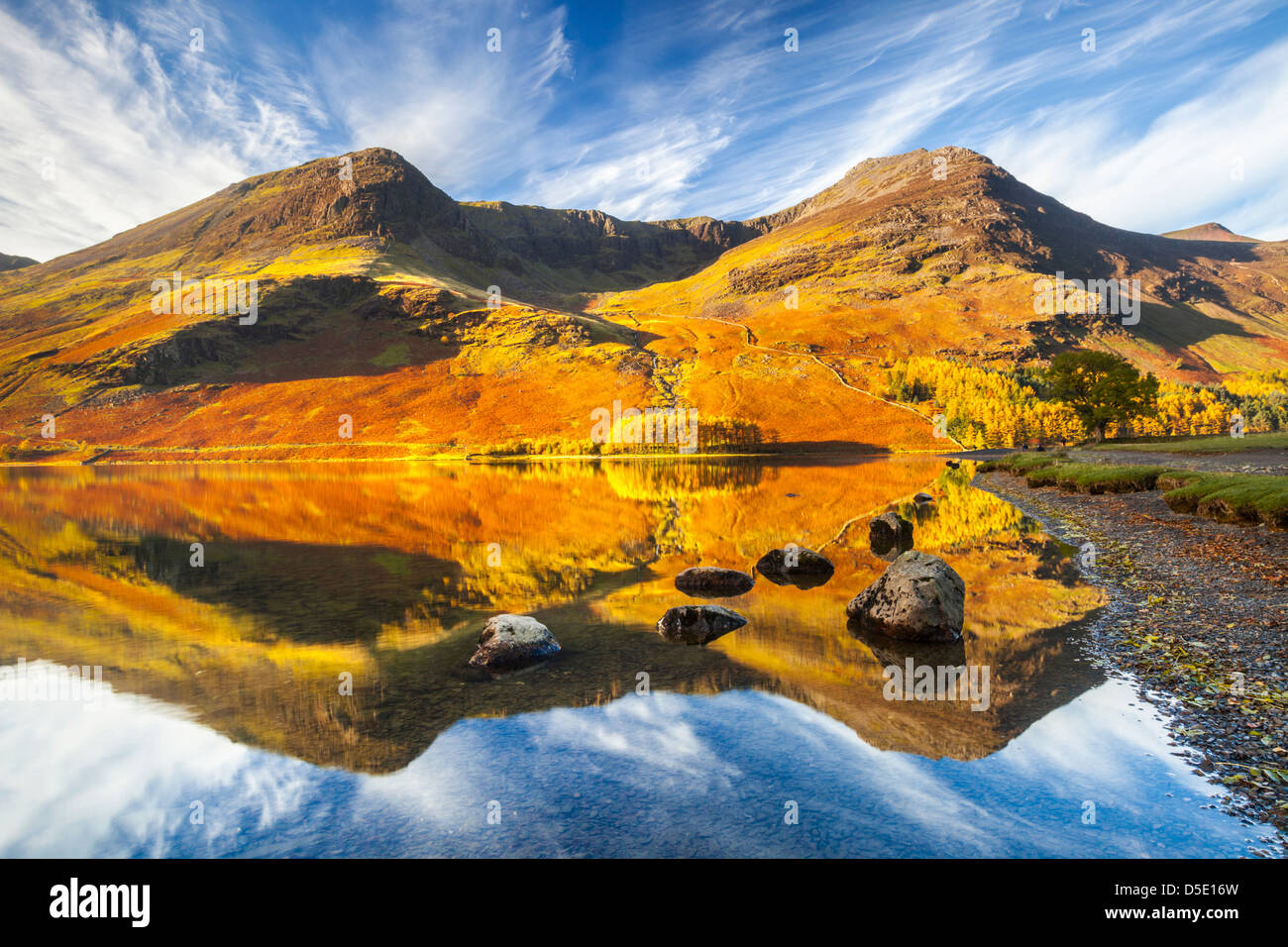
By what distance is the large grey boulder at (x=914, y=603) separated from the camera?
13.7 m

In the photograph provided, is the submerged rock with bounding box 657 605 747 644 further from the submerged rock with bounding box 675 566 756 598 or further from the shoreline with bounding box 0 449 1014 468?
the shoreline with bounding box 0 449 1014 468

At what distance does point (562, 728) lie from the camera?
983 centimetres

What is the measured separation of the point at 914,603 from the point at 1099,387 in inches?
3562

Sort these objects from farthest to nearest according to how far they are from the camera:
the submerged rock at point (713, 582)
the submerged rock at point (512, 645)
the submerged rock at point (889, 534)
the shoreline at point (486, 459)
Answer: the shoreline at point (486, 459) → the submerged rock at point (889, 534) → the submerged rock at point (713, 582) → the submerged rock at point (512, 645)

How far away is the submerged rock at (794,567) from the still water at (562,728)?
4.08 feet

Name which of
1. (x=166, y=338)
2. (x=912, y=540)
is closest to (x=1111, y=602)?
(x=912, y=540)

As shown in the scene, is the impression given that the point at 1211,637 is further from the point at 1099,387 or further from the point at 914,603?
the point at 1099,387

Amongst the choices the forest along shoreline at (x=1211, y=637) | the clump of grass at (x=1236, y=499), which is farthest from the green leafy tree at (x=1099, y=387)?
the forest along shoreline at (x=1211, y=637)

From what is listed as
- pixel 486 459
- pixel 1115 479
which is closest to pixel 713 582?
pixel 1115 479

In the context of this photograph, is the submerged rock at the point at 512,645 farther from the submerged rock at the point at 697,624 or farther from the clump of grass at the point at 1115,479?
the clump of grass at the point at 1115,479
